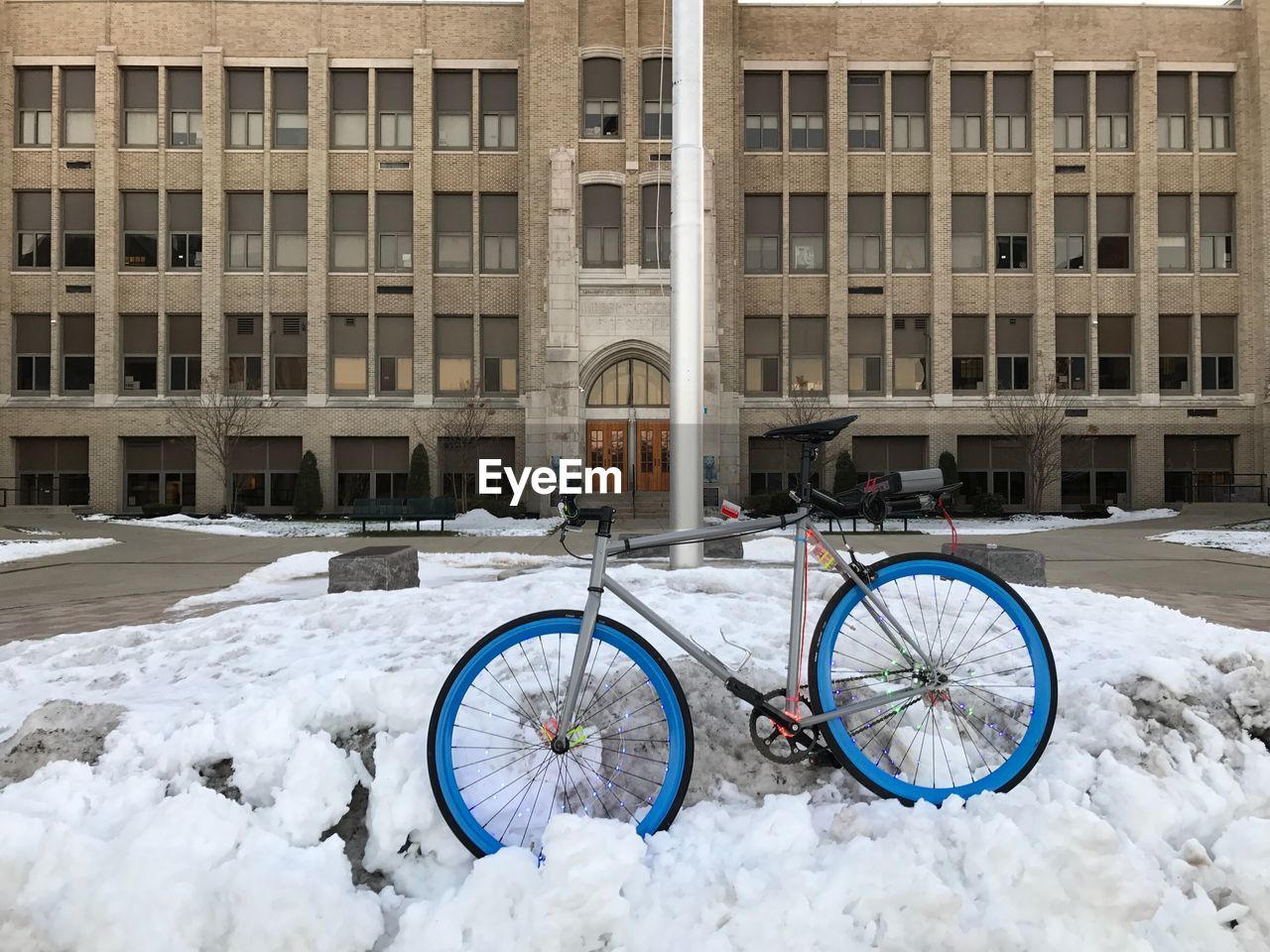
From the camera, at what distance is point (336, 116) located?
29453 millimetres

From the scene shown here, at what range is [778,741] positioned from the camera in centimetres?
277

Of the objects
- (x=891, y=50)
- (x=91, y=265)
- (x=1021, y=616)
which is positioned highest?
(x=891, y=50)

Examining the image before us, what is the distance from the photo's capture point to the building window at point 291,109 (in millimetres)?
29438

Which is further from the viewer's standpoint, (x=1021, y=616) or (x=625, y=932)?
(x=1021, y=616)

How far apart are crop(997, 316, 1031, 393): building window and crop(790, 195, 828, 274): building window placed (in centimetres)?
765

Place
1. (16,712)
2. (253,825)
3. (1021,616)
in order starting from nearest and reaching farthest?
(253,825) < (1021,616) < (16,712)

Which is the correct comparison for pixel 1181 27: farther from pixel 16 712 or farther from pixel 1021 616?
pixel 16 712

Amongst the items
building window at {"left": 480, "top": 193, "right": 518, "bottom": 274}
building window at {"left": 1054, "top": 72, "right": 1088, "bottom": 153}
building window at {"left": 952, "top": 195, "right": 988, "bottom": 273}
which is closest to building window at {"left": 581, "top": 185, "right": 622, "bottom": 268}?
building window at {"left": 480, "top": 193, "right": 518, "bottom": 274}

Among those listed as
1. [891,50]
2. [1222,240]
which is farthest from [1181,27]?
[891,50]

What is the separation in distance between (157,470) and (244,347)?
5852mm

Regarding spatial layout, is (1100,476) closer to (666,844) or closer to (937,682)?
(937,682)

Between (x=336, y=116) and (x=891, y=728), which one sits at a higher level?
(x=336, y=116)

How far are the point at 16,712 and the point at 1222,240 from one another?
127ft

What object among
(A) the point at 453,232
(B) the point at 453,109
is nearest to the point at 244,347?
(A) the point at 453,232
